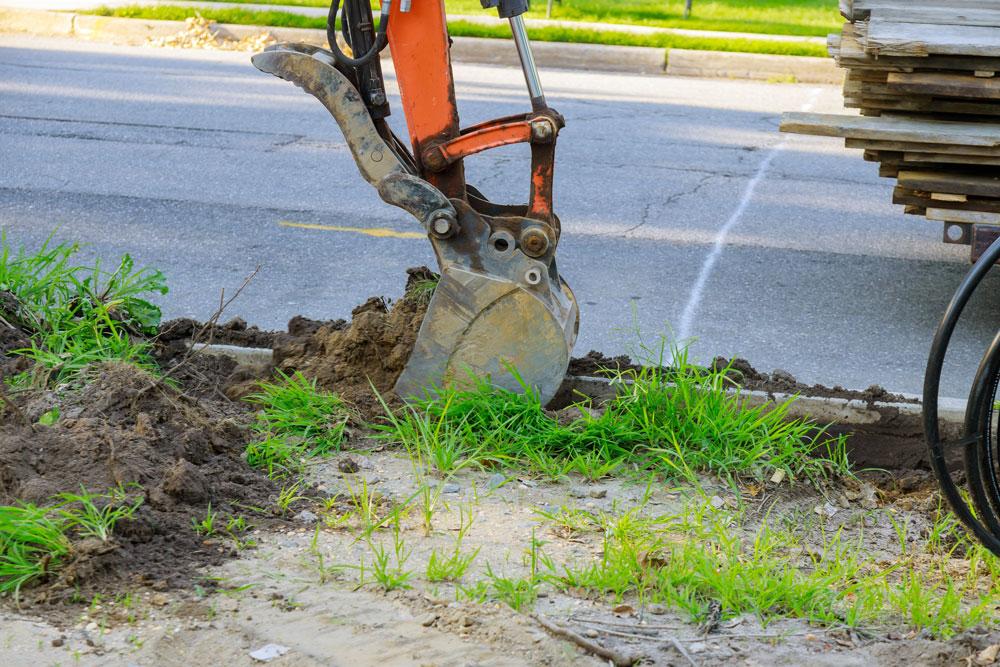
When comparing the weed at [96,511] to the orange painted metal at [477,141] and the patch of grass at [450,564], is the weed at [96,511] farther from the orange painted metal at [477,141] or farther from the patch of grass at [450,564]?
the orange painted metal at [477,141]

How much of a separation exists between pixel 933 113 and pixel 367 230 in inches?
127

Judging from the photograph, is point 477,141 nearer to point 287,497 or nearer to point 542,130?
point 542,130

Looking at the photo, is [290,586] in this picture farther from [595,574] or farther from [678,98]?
[678,98]

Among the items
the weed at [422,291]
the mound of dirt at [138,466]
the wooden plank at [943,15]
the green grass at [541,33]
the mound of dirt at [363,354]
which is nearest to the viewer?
the mound of dirt at [138,466]

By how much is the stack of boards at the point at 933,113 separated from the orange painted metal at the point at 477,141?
2015 mm

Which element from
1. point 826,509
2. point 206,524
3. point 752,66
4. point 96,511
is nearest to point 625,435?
point 826,509

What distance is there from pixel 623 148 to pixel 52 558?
22.4ft

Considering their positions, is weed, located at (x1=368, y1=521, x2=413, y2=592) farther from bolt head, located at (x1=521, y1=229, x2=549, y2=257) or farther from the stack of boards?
the stack of boards

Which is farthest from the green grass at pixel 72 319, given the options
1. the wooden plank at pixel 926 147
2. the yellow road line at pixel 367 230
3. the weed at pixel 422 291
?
the wooden plank at pixel 926 147

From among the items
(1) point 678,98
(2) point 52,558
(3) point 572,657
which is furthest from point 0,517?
(1) point 678,98

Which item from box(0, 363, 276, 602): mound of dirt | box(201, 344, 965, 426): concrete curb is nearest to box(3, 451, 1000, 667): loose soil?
box(0, 363, 276, 602): mound of dirt

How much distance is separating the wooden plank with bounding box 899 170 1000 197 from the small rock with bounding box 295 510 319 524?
3321 millimetres

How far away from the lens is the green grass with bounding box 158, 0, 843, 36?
14.5m

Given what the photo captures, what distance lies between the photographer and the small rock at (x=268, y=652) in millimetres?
2588
